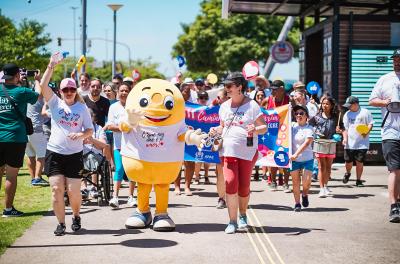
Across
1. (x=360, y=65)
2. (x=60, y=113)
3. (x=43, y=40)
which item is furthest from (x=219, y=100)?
(x=43, y=40)

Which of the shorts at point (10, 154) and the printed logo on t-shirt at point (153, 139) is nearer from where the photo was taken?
the printed logo on t-shirt at point (153, 139)

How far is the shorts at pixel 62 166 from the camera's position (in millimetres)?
7766

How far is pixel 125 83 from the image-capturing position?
10.3 m

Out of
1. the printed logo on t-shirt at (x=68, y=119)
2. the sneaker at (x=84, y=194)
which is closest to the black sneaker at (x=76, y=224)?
the printed logo on t-shirt at (x=68, y=119)

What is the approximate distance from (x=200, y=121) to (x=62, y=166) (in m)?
4.48

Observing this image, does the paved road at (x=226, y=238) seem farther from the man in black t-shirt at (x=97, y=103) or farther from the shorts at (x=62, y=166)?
the man in black t-shirt at (x=97, y=103)

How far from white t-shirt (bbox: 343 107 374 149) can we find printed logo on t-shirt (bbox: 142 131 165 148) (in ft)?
20.8

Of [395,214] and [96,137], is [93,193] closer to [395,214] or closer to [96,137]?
[96,137]

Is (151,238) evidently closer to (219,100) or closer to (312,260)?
(312,260)

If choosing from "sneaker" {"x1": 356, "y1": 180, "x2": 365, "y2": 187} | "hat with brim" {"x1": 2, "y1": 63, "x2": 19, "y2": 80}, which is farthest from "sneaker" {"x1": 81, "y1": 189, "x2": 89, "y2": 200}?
"sneaker" {"x1": 356, "y1": 180, "x2": 365, "y2": 187}

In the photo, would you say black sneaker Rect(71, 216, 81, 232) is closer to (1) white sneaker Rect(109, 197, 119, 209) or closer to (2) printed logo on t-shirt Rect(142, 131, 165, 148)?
(2) printed logo on t-shirt Rect(142, 131, 165, 148)

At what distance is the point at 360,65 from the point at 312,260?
11075 millimetres

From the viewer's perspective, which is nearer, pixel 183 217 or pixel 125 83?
pixel 183 217

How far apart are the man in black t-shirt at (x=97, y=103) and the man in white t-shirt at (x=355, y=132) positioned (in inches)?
206
